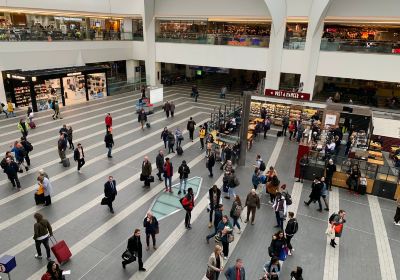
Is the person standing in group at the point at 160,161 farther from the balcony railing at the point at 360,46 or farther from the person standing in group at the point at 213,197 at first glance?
the balcony railing at the point at 360,46

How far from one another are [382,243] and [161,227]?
7.01m

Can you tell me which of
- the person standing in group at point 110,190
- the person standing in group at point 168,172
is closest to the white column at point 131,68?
the person standing in group at point 168,172

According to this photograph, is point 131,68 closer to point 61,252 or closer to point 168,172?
point 168,172

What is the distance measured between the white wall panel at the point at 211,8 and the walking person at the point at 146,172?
65.8 ft

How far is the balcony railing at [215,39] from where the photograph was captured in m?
26.0

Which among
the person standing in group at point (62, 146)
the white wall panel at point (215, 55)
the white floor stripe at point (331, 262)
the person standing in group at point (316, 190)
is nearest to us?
the white floor stripe at point (331, 262)

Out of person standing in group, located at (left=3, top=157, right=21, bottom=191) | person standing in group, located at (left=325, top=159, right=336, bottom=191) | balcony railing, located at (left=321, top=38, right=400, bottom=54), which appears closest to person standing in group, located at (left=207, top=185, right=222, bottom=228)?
person standing in group, located at (left=325, top=159, right=336, bottom=191)

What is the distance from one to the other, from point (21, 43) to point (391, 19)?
1039 inches

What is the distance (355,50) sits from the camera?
71.4 feet

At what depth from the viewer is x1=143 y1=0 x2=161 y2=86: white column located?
98.2 ft

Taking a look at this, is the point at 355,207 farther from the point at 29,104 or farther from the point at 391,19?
the point at 29,104

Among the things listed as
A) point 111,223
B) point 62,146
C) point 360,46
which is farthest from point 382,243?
point 360,46

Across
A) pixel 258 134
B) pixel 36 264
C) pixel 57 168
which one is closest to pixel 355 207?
pixel 258 134

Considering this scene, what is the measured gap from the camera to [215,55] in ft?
91.6
